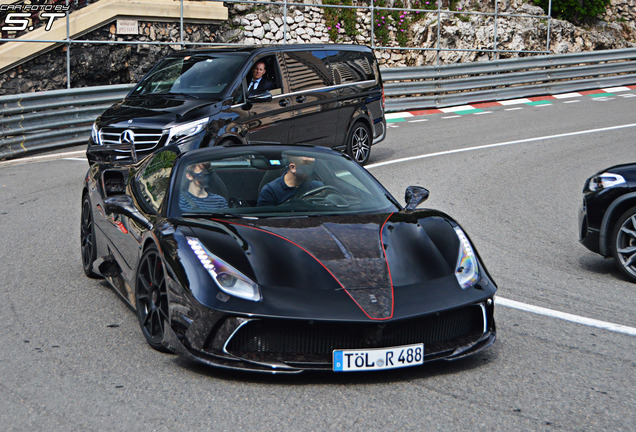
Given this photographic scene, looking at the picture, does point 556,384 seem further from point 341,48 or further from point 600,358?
point 341,48

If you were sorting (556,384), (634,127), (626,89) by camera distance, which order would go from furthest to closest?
(626,89), (634,127), (556,384)

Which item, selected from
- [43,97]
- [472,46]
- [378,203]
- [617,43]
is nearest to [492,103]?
[472,46]

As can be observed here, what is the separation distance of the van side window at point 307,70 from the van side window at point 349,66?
175 mm

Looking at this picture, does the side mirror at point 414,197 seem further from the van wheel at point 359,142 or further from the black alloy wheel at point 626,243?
the van wheel at point 359,142

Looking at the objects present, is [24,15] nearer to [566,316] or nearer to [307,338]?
[566,316]

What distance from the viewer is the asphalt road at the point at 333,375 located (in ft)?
13.9

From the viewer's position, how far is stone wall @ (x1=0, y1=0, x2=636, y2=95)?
20.5 metres

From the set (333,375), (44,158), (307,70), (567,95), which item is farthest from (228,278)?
(567,95)

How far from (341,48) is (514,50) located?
46.2 ft

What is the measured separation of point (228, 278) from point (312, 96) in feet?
26.9

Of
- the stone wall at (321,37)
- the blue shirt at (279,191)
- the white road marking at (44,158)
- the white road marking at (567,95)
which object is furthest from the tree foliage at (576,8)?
the blue shirt at (279,191)

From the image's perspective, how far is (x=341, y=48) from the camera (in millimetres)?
13672

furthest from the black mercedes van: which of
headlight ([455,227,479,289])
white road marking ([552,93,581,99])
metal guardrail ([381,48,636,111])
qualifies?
white road marking ([552,93,581,99])

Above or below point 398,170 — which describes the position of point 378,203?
above
